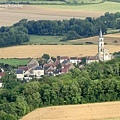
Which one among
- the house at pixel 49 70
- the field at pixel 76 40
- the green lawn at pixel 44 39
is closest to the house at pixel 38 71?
the house at pixel 49 70

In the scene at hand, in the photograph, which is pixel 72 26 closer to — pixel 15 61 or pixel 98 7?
pixel 98 7

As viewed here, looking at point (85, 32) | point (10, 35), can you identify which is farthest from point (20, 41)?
point (85, 32)

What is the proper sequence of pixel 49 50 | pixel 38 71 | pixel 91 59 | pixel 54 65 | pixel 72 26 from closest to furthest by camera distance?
pixel 38 71, pixel 54 65, pixel 91 59, pixel 49 50, pixel 72 26

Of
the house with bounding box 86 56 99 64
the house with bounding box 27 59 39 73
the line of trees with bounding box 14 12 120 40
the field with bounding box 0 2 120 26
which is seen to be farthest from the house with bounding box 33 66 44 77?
the field with bounding box 0 2 120 26

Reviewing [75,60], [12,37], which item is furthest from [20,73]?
[12,37]

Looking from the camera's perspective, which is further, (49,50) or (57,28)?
(57,28)

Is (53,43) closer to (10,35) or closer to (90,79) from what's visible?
(10,35)
